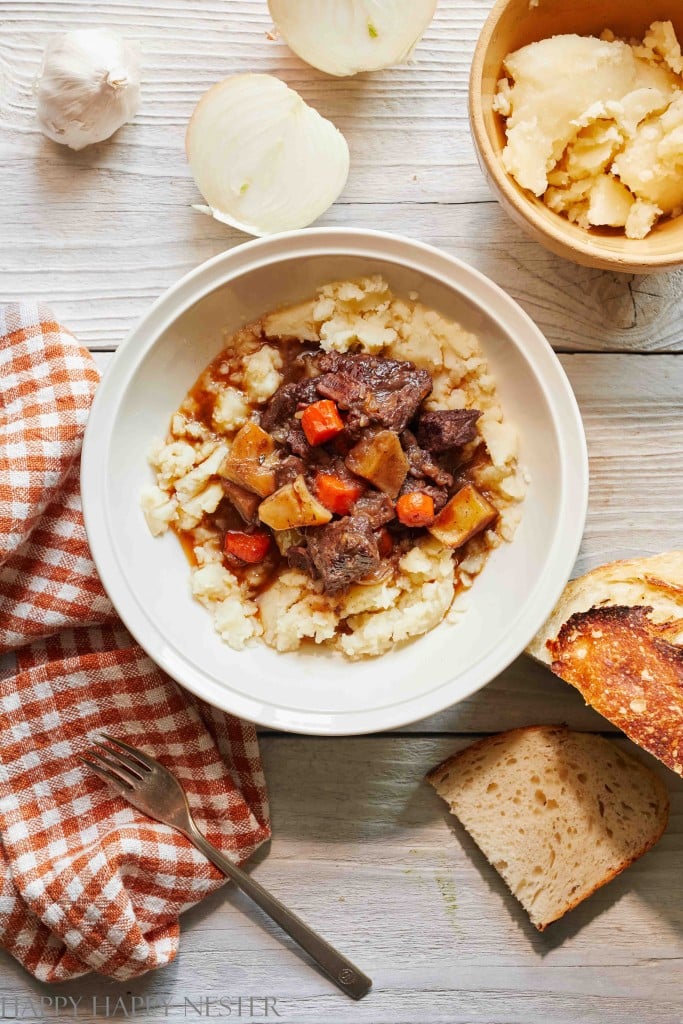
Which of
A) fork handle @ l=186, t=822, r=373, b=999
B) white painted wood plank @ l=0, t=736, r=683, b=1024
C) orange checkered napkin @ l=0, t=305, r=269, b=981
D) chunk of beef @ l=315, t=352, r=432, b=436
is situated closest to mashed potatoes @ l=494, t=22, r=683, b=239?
chunk of beef @ l=315, t=352, r=432, b=436

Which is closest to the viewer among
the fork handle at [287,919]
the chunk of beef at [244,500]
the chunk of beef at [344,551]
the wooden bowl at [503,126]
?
the wooden bowl at [503,126]

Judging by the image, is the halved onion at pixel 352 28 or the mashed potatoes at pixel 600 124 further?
the halved onion at pixel 352 28

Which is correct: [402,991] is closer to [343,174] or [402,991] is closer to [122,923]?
[122,923]

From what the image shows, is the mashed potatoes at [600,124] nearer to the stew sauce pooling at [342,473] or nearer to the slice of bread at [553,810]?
the stew sauce pooling at [342,473]

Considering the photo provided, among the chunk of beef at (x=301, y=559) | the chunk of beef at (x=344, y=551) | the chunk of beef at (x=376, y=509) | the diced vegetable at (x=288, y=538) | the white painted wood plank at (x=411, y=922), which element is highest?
the chunk of beef at (x=376, y=509)

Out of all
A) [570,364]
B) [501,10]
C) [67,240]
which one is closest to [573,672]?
[570,364]

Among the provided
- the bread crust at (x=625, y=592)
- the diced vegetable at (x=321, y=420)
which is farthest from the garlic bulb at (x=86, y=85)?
the bread crust at (x=625, y=592)
